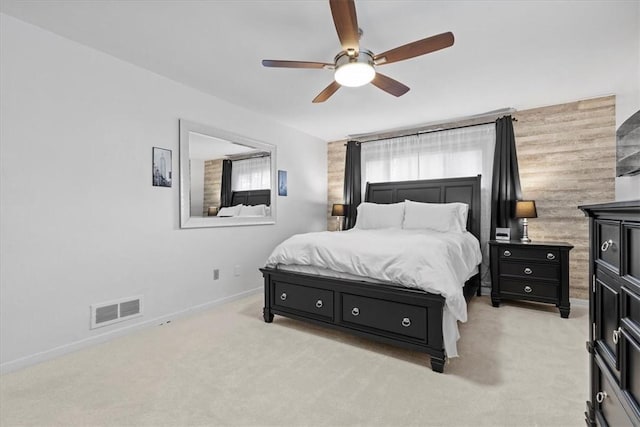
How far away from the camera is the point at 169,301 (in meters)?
3.13

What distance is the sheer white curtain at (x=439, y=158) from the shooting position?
4191 millimetres

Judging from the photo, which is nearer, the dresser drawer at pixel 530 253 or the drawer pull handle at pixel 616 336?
the drawer pull handle at pixel 616 336

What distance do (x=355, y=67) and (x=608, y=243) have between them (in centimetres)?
177

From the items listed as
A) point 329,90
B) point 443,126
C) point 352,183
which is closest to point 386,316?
point 329,90

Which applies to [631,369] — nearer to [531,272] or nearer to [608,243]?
[608,243]

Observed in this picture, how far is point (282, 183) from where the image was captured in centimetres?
465

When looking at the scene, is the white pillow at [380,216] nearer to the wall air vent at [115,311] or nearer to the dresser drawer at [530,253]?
the dresser drawer at [530,253]

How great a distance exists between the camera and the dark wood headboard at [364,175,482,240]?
4148 millimetres

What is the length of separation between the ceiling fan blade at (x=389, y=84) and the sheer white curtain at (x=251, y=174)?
205 cm

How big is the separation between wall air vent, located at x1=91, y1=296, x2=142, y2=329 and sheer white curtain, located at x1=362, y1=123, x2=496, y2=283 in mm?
3594

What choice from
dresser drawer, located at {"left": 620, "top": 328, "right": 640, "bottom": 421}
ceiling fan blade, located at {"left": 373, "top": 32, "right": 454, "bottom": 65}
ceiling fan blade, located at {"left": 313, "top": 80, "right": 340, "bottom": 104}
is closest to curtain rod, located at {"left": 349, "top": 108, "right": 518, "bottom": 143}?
ceiling fan blade, located at {"left": 313, "top": 80, "right": 340, "bottom": 104}

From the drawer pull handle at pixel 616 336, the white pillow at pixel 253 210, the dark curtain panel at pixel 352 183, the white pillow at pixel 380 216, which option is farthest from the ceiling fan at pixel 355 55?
the dark curtain panel at pixel 352 183

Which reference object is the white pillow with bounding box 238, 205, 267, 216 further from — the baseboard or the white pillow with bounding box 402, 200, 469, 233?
the white pillow with bounding box 402, 200, 469, 233

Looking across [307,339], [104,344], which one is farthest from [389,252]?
[104,344]
